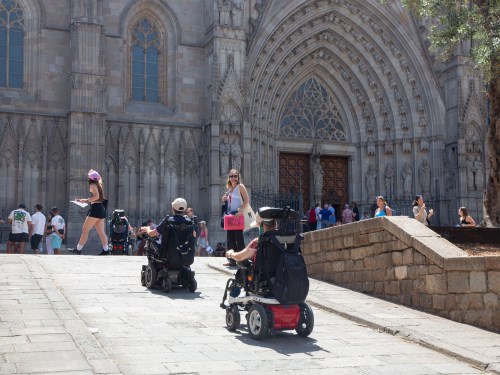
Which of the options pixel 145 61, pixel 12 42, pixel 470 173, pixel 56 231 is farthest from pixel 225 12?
pixel 470 173

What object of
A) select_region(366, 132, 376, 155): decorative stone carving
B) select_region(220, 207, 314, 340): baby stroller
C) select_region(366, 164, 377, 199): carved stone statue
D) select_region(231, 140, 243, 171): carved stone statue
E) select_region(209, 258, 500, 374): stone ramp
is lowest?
select_region(209, 258, 500, 374): stone ramp

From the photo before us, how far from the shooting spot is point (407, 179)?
27578 millimetres

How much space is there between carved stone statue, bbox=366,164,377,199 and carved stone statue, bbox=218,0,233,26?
8.56m

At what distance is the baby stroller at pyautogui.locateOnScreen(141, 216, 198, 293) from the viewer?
10.1 metres

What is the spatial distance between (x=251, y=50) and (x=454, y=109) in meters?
8.36

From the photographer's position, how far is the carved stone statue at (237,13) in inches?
952

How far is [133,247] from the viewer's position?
2272cm

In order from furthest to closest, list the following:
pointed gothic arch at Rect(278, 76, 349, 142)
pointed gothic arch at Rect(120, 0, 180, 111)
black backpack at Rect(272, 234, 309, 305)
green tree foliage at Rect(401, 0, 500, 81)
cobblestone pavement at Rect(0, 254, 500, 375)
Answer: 1. pointed gothic arch at Rect(278, 76, 349, 142)
2. pointed gothic arch at Rect(120, 0, 180, 111)
3. green tree foliage at Rect(401, 0, 500, 81)
4. black backpack at Rect(272, 234, 309, 305)
5. cobblestone pavement at Rect(0, 254, 500, 375)

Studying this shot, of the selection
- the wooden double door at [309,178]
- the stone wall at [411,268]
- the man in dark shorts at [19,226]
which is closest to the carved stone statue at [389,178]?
the wooden double door at [309,178]

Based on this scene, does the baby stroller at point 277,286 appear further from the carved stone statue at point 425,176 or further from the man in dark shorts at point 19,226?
the carved stone statue at point 425,176

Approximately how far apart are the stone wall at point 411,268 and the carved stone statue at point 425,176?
634 inches

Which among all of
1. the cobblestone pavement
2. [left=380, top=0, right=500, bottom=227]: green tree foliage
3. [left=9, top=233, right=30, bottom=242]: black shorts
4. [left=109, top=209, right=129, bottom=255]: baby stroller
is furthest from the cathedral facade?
the cobblestone pavement

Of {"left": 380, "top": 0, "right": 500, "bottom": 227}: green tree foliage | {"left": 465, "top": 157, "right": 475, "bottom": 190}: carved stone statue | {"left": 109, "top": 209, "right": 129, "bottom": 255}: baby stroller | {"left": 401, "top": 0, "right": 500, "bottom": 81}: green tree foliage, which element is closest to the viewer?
{"left": 401, "top": 0, "right": 500, "bottom": 81}: green tree foliage

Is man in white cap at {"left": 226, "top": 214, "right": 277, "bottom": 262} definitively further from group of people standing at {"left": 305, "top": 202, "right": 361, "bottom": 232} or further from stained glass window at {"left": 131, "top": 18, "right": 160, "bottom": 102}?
stained glass window at {"left": 131, "top": 18, "right": 160, "bottom": 102}
